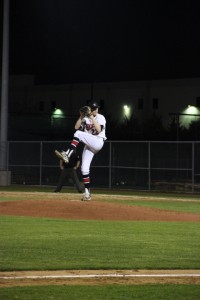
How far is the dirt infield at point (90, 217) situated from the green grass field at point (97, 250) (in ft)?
1.13

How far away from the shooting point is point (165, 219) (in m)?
16.8

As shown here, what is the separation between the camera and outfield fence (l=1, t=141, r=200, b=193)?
112 ft

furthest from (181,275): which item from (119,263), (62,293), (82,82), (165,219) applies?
(82,82)

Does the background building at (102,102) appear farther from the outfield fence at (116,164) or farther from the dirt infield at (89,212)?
the dirt infield at (89,212)

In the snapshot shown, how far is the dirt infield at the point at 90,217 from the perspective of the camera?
881cm

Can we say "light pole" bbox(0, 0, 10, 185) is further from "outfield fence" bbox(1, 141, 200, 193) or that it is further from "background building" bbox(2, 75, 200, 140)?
"background building" bbox(2, 75, 200, 140)

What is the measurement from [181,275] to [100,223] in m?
6.40

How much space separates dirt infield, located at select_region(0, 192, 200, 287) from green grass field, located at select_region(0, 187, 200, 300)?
0.34 metres

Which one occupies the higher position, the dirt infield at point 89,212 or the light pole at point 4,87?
the light pole at point 4,87

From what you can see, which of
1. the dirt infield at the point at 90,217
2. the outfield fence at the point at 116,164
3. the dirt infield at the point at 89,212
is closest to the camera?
the dirt infield at the point at 90,217

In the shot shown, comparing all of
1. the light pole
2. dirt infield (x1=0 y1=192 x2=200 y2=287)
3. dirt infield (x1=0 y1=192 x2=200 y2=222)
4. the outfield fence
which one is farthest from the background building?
dirt infield (x1=0 y1=192 x2=200 y2=222)

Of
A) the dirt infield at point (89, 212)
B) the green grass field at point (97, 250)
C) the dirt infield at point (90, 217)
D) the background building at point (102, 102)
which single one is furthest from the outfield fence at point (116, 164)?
the green grass field at point (97, 250)

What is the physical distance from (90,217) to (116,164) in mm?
19464

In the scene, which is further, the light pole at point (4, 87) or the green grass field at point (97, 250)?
the light pole at point (4, 87)
